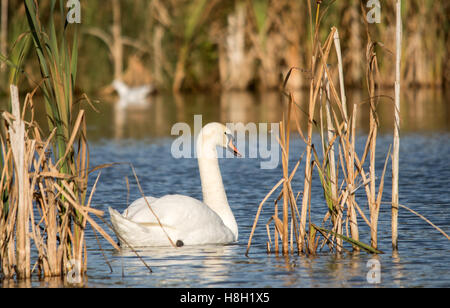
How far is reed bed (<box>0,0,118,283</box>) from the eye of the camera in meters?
5.81

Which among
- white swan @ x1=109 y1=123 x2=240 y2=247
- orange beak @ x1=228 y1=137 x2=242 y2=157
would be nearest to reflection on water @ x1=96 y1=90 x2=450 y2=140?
orange beak @ x1=228 y1=137 x2=242 y2=157

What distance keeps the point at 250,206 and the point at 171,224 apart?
7.77 feet

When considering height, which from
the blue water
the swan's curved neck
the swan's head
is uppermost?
the swan's head

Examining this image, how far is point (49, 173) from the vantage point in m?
5.84

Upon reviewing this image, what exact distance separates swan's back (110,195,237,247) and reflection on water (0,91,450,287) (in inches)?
4.0

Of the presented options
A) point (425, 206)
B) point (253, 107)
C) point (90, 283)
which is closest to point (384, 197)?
point (425, 206)

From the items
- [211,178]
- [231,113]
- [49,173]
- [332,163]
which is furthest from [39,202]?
Result: [231,113]

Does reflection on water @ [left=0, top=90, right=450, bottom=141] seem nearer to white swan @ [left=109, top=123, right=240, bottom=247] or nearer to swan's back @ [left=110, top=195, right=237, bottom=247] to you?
white swan @ [left=109, top=123, right=240, bottom=247]

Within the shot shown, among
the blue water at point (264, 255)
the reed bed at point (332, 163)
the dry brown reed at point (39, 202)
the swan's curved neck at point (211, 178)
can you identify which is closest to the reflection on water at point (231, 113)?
the blue water at point (264, 255)

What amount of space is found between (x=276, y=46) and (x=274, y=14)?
1153mm

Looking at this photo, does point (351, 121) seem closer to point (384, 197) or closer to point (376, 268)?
point (376, 268)

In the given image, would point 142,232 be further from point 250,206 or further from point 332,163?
→ point 250,206

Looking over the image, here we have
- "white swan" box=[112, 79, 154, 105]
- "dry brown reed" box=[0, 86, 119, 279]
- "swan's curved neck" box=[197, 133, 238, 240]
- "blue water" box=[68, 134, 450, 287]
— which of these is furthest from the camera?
"white swan" box=[112, 79, 154, 105]

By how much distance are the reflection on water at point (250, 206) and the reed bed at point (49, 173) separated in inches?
7.6
